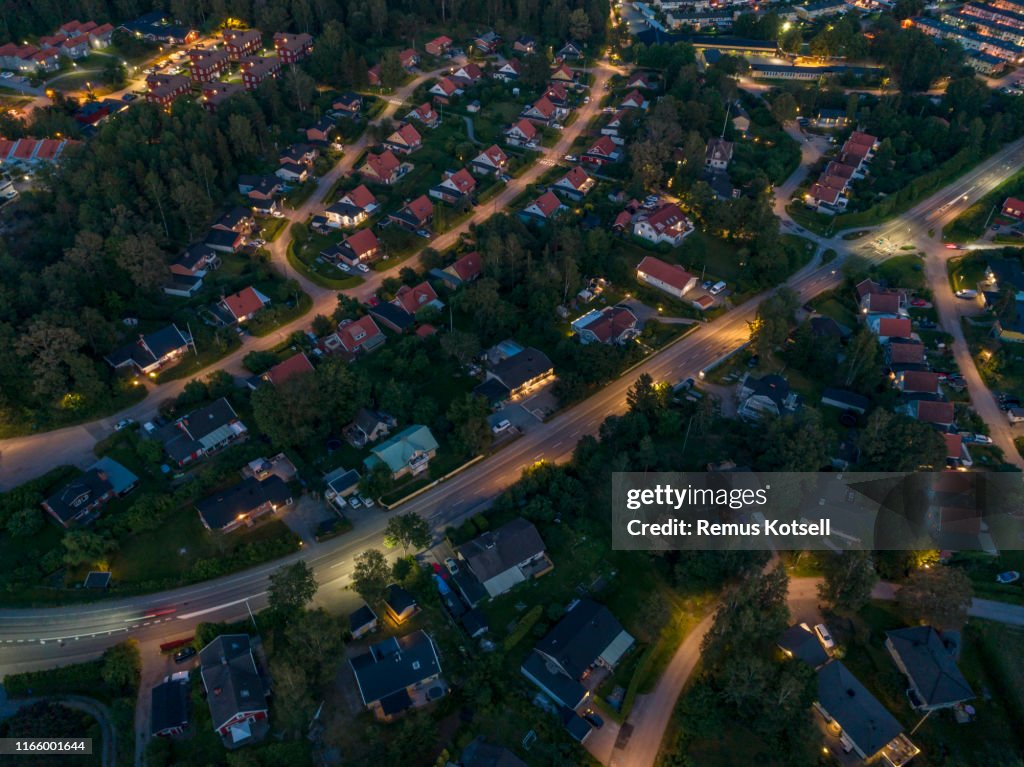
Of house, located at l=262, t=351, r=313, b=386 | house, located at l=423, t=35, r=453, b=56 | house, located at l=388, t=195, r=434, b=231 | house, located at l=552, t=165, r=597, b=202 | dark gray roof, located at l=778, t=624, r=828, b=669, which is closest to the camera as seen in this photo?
dark gray roof, located at l=778, t=624, r=828, b=669

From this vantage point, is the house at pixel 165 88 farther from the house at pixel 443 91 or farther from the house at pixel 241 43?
the house at pixel 443 91

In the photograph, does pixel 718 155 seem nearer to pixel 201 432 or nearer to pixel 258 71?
pixel 258 71

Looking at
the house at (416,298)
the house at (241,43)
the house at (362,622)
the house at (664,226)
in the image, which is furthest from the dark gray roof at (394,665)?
the house at (241,43)

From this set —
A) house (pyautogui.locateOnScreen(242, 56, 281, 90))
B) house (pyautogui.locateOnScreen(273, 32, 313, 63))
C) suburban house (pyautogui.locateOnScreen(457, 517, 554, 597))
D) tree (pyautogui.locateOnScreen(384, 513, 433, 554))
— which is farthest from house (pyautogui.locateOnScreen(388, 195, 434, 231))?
house (pyautogui.locateOnScreen(273, 32, 313, 63))

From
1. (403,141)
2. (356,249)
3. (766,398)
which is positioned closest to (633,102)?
(403,141)

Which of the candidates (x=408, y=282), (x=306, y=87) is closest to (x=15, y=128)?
(x=306, y=87)

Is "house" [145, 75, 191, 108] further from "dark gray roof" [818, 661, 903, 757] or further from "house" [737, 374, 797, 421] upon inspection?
"dark gray roof" [818, 661, 903, 757]
